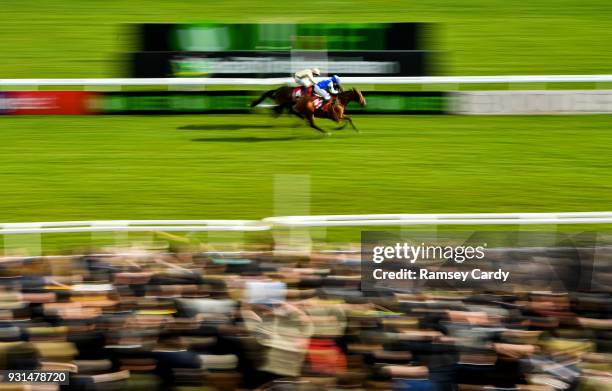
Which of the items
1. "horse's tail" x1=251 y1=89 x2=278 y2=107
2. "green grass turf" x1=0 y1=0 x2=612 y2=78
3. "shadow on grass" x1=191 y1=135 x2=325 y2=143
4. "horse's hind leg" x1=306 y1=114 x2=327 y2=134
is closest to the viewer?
"shadow on grass" x1=191 y1=135 x2=325 y2=143

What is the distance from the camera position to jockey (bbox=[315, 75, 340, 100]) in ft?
45.1

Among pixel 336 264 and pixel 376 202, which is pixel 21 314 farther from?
pixel 376 202

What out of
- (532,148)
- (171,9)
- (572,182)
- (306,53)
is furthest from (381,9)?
(572,182)

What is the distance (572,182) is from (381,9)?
859 cm

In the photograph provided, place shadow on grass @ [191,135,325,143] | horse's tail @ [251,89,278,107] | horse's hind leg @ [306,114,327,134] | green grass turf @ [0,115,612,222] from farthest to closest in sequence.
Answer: horse's tail @ [251,89,278,107] → horse's hind leg @ [306,114,327,134] → shadow on grass @ [191,135,325,143] → green grass turf @ [0,115,612,222]

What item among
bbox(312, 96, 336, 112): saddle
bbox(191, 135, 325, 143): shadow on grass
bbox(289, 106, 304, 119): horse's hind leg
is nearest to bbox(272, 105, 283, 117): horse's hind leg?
bbox(289, 106, 304, 119): horse's hind leg

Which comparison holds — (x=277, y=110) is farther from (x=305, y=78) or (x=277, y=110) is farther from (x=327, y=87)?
(x=327, y=87)

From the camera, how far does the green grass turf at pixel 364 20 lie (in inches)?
659

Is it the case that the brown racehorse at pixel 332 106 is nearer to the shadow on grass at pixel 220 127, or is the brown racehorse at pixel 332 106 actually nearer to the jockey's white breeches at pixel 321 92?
the jockey's white breeches at pixel 321 92

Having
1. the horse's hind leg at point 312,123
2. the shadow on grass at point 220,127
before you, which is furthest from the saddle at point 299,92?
the shadow on grass at point 220,127

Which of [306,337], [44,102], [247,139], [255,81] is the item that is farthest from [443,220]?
[44,102]

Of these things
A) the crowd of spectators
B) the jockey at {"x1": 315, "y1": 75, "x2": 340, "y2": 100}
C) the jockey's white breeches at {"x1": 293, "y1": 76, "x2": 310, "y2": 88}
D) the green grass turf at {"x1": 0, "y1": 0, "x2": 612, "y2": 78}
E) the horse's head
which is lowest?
the crowd of spectators

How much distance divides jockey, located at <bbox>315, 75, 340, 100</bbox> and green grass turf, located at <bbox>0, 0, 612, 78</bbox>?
3.21m

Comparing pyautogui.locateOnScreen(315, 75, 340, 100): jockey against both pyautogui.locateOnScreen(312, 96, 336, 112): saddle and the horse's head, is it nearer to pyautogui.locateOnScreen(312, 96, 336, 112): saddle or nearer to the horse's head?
pyautogui.locateOnScreen(312, 96, 336, 112): saddle
